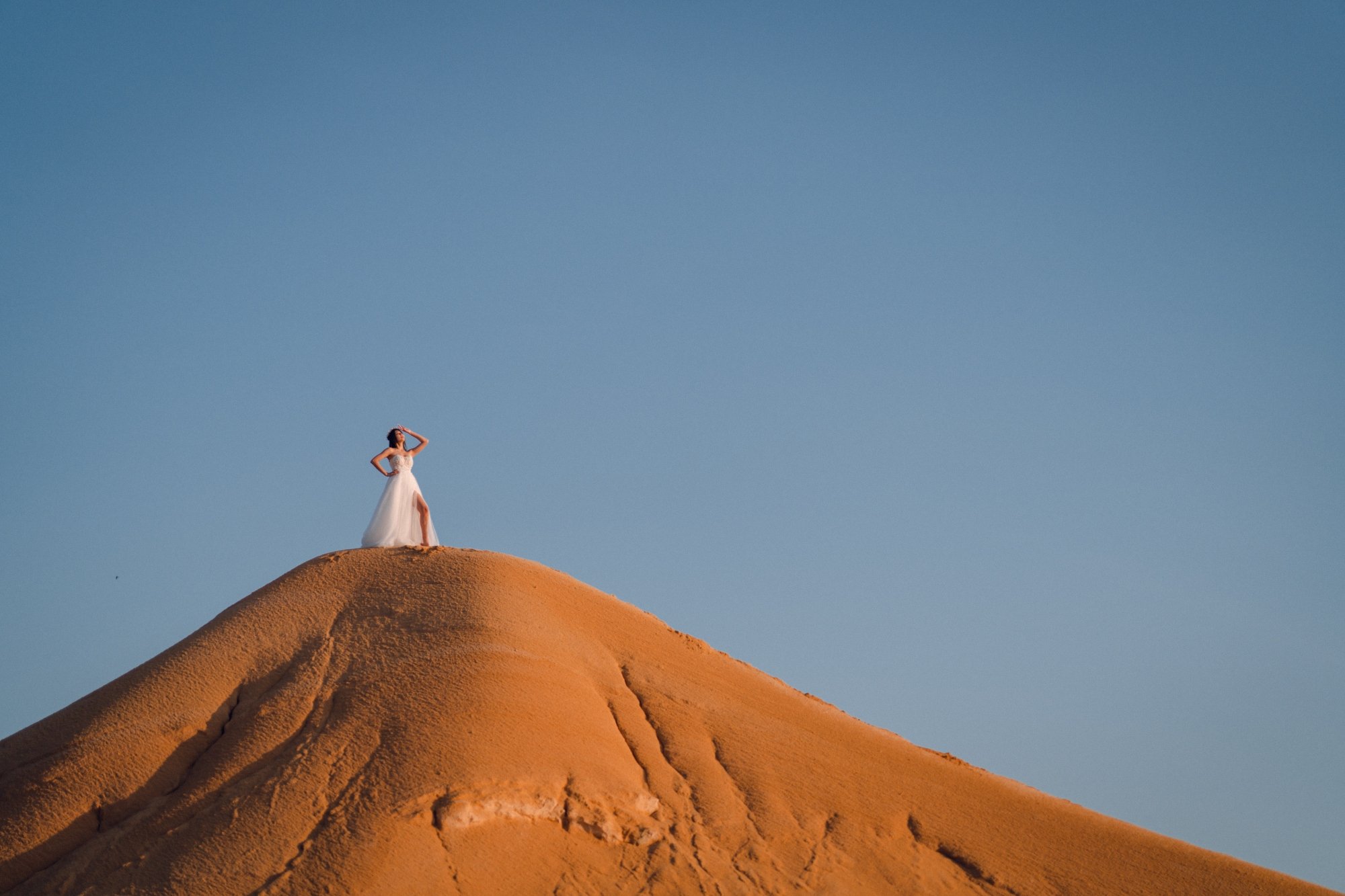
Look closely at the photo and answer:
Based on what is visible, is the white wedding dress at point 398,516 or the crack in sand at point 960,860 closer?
the crack in sand at point 960,860

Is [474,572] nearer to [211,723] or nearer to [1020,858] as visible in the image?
[211,723]

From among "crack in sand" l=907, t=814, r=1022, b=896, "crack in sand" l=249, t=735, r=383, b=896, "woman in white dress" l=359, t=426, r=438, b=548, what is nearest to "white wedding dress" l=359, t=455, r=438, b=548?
"woman in white dress" l=359, t=426, r=438, b=548

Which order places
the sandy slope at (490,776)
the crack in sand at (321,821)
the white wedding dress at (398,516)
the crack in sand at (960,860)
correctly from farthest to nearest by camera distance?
the white wedding dress at (398,516) → the crack in sand at (960,860) → the sandy slope at (490,776) → the crack in sand at (321,821)

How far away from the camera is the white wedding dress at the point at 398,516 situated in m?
17.2

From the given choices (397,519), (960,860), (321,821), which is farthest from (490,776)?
(397,519)

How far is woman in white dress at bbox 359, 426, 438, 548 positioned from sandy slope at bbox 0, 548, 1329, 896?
1.72 m

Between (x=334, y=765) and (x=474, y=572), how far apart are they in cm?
364

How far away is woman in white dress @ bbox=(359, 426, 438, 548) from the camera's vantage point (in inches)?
677

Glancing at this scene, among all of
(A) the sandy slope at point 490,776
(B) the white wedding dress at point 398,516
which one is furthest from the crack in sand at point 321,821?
(B) the white wedding dress at point 398,516

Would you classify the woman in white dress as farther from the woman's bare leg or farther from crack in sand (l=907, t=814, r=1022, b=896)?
crack in sand (l=907, t=814, r=1022, b=896)

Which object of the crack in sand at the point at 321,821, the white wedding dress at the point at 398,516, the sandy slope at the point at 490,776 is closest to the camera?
the crack in sand at the point at 321,821

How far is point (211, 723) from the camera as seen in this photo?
12898 mm

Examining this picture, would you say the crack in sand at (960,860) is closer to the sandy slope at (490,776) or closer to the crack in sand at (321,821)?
the sandy slope at (490,776)

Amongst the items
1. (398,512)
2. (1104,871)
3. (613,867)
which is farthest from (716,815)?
(398,512)
